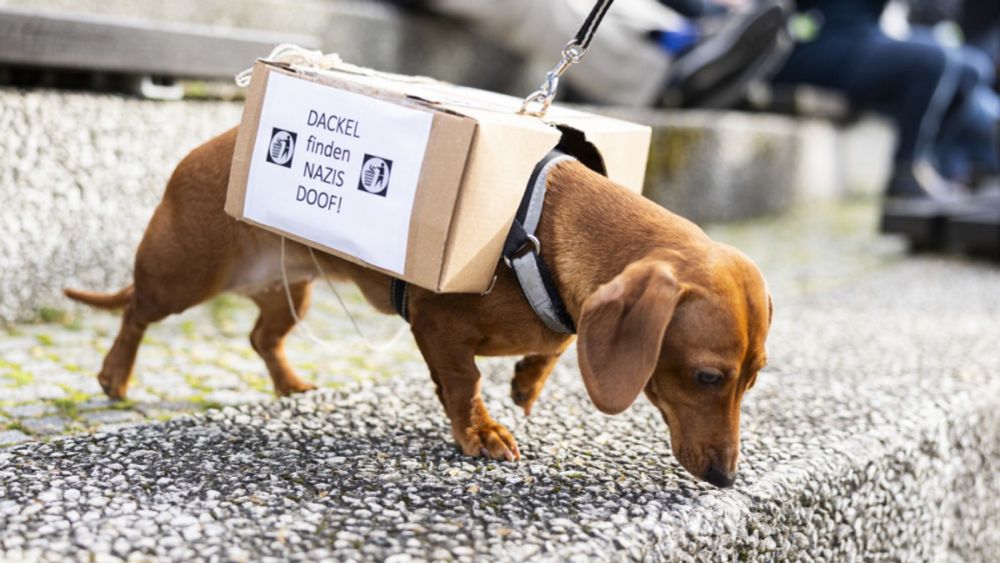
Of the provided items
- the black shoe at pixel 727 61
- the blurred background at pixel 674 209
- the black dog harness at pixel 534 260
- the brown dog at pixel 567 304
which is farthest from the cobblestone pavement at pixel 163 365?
the black shoe at pixel 727 61

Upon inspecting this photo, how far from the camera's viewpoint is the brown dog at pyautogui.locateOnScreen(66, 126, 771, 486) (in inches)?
82.4

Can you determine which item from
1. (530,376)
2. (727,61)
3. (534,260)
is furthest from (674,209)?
(534,260)

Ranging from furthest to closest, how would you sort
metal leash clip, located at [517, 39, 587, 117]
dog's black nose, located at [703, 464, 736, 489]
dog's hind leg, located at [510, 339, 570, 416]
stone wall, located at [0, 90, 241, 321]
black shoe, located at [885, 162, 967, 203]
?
black shoe, located at [885, 162, 967, 203] → stone wall, located at [0, 90, 241, 321] → dog's hind leg, located at [510, 339, 570, 416] → metal leash clip, located at [517, 39, 587, 117] → dog's black nose, located at [703, 464, 736, 489]

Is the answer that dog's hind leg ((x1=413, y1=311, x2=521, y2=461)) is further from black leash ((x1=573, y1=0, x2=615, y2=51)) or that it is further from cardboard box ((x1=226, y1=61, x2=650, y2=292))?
black leash ((x1=573, y1=0, x2=615, y2=51))

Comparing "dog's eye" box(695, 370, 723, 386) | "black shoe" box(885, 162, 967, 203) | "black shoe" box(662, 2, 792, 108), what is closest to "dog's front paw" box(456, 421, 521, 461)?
"dog's eye" box(695, 370, 723, 386)

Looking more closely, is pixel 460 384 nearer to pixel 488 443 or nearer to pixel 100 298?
pixel 488 443

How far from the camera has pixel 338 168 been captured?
7.56 ft

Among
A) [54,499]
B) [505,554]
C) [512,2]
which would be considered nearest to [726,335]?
[505,554]

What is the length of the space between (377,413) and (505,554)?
945 millimetres

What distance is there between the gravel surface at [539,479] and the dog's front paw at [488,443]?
34 mm

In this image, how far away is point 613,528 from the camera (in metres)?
2.03

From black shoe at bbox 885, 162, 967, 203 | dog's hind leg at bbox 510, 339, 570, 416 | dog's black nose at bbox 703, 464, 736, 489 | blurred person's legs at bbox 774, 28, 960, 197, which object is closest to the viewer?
dog's black nose at bbox 703, 464, 736, 489

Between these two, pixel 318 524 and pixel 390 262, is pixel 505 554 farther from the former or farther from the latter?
pixel 390 262

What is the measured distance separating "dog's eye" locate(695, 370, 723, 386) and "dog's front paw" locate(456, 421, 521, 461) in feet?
1.71
